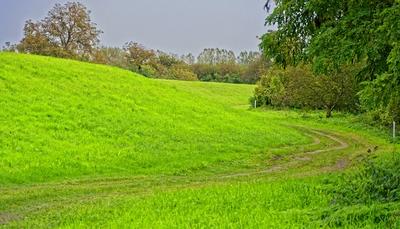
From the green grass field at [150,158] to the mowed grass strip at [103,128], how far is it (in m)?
0.08

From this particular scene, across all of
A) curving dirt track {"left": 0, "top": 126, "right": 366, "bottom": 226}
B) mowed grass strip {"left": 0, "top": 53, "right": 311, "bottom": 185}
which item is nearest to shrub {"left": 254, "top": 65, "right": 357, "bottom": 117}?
mowed grass strip {"left": 0, "top": 53, "right": 311, "bottom": 185}

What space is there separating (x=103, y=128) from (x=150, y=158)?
528 cm

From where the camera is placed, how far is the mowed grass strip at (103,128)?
21.4 metres

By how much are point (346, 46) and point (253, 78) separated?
115006 millimetres

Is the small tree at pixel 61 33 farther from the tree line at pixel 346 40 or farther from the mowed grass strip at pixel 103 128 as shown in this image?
the tree line at pixel 346 40

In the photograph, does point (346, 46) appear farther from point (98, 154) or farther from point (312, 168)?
point (98, 154)

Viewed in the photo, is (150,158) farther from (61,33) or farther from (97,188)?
(61,33)

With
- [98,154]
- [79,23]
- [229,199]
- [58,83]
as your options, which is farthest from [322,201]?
[79,23]

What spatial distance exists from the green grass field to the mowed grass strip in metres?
0.08

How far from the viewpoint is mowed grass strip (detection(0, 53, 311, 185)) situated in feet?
70.2

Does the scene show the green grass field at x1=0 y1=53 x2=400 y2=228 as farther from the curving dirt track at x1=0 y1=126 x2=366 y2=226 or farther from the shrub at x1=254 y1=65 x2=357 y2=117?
the shrub at x1=254 y1=65 x2=357 y2=117

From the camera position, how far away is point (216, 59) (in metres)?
176

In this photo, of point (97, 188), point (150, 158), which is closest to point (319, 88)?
point (150, 158)

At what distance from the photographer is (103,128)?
92.4 feet
